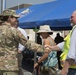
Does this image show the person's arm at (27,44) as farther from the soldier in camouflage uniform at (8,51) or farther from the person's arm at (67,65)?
the person's arm at (67,65)

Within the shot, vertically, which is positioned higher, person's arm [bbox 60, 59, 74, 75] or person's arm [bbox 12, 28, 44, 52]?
person's arm [bbox 12, 28, 44, 52]

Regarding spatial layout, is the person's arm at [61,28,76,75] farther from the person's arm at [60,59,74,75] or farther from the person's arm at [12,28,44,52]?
the person's arm at [12,28,44,52]

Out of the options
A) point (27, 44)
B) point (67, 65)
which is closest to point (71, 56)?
point (67, 65)

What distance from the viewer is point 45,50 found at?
4.61m

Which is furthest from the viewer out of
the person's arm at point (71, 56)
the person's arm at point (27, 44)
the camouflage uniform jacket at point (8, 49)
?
the camouflage uniform jacket at point (8, 49)

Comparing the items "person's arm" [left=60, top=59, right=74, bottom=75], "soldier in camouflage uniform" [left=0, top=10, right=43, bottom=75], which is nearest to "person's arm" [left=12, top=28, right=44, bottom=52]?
"soldier in camouflage uniform" [left=0, top=10, right=43, bottom=75]

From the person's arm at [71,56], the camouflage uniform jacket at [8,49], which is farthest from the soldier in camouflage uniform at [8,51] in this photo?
the person's arm at [71,56]

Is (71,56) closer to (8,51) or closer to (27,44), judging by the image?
(27,44)

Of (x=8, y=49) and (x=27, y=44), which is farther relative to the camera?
(x=8, y=49)

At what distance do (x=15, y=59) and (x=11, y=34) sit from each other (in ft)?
1.32

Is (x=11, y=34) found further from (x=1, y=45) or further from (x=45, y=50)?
(x=45, y=50)

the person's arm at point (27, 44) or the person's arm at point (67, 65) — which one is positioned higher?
the person's arm at point (27, 44)

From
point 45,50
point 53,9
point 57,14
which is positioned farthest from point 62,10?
point 45,50

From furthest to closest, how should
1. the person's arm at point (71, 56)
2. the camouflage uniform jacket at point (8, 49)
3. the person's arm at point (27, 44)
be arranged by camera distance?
the camouflage uniform jacket at point (8, 49) → the person's arm at point (27, 44) → the person's arm at point (71, 56)
